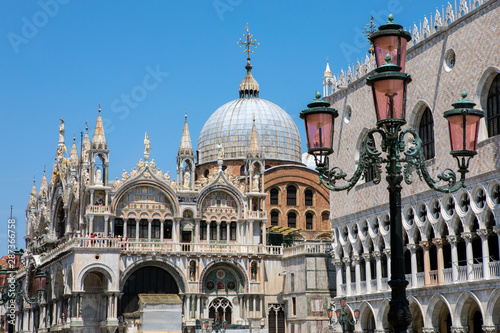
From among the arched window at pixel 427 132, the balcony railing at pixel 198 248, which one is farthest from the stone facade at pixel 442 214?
the balcony railing at pixel 198 248

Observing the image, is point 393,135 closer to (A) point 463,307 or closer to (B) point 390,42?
(B) point 390,42

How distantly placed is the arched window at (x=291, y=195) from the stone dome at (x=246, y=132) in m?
3.54

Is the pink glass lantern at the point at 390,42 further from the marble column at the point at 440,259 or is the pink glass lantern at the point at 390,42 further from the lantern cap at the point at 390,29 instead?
the marble column at the point at 440,259

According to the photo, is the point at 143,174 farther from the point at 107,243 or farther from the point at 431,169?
the point at 431,169

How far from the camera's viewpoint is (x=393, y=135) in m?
13.0

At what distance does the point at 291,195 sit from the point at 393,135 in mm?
45132

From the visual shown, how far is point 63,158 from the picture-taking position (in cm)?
5531

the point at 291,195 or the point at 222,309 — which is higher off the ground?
the point at 291,195

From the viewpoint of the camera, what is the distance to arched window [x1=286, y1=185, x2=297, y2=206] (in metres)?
57.8

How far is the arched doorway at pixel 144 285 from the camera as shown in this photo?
4553 centimetres

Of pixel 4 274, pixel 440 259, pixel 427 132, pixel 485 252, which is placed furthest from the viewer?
pixel 4 274

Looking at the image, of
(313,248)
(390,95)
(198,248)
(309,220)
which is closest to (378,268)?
(313,248)

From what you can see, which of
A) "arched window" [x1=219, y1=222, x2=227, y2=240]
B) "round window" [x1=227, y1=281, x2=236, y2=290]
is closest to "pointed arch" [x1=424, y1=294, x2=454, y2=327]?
"round window" [x1=227, y1=281, x2=236, y2=290]

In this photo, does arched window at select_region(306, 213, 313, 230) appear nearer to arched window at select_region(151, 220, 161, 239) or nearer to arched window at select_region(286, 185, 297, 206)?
arched window at select_region(286, 185, 297, 206)
